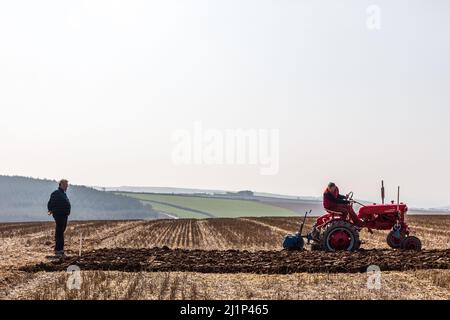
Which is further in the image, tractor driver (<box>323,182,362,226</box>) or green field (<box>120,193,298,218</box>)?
green field (<box>120,193,298,218</box>)

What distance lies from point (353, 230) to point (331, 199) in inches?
39.3

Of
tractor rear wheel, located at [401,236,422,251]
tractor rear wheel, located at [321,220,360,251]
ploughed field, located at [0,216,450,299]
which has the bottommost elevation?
ploughed field, located at [0,216,450,299]

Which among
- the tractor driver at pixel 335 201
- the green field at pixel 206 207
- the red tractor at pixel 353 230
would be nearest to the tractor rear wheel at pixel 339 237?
the red tractor at pixel 353 230

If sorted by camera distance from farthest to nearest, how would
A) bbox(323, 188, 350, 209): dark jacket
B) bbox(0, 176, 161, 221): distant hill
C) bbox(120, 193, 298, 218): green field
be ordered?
1. bbox(0, 176, 161, 221): distant hill
2. bbox(120, 193, 298, 218): green field
3. bbox(323, 188, 350, 209): dark jacket

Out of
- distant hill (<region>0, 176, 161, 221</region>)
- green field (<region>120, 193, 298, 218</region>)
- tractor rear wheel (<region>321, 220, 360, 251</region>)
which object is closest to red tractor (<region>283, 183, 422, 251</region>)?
tractor rear wheel (<region>321, 220, 360, 251</region>)

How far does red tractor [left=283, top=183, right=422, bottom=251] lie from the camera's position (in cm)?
1653

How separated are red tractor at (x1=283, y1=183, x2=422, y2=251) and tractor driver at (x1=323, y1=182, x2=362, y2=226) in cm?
15

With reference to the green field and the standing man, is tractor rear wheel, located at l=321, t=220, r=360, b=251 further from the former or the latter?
the green field

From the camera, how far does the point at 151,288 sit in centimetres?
1046

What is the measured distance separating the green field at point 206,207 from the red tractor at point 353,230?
80.4 m

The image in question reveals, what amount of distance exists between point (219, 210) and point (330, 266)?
94.9 meters
